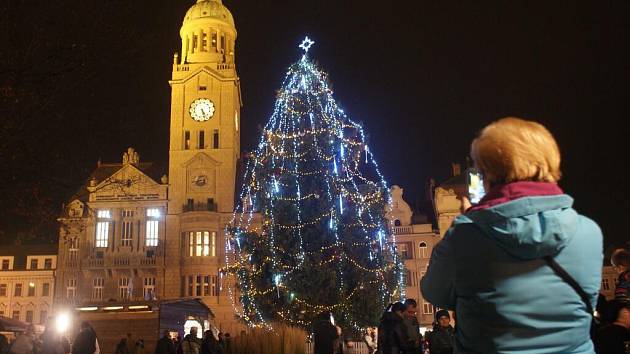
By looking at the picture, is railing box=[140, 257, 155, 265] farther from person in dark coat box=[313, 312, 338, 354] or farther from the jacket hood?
the jacket hood

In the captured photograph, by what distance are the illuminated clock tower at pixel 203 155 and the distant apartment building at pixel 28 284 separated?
17.0 metres

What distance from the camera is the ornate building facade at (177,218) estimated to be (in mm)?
50312

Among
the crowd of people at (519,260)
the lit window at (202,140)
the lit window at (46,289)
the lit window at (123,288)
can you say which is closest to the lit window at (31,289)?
the lit window at (46,289)

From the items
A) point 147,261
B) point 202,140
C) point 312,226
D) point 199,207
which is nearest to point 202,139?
point 202,140

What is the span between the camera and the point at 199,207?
Answer: 171ft

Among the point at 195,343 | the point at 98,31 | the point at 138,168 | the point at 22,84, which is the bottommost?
the point at 195,343

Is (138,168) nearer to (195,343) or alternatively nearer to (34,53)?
(195,343)

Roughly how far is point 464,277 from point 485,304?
134mm

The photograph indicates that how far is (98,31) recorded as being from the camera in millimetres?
14055

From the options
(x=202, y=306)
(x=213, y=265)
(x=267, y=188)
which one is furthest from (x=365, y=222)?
(x=213, y=265)

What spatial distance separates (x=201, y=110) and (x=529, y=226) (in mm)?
54283

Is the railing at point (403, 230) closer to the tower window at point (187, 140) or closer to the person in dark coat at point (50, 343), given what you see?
the tower window at point (187, 140)

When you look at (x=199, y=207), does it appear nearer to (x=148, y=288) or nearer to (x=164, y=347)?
(x=148, y=288)

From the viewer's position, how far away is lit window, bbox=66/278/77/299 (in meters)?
51.6
